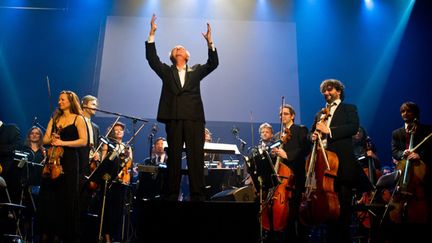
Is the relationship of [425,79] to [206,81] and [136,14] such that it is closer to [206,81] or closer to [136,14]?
[206,81]

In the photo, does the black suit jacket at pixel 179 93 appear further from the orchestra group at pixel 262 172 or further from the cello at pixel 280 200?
the cello at pixel 280 200

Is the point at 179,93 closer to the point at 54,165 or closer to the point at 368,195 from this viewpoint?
the point at 54,165

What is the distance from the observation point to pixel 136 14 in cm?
780

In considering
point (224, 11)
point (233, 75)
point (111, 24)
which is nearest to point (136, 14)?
point (111, 24)

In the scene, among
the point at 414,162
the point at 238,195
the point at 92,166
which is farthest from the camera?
the point at 92,166

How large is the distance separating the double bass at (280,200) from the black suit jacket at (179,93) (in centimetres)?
137

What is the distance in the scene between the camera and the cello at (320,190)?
12.1 feet

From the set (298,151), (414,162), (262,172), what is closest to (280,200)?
(262,172)

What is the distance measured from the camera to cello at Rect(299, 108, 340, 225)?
12.1ft

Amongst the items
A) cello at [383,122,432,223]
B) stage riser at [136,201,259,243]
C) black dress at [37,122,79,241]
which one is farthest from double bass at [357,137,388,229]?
black dress at [37,122,79,241]

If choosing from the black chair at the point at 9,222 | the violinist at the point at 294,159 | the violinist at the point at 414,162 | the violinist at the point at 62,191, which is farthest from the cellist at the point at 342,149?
the black chair at the point at 9,222

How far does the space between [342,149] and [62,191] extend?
2.82 m

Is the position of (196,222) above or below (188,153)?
below

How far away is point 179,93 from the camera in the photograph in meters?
3.72
